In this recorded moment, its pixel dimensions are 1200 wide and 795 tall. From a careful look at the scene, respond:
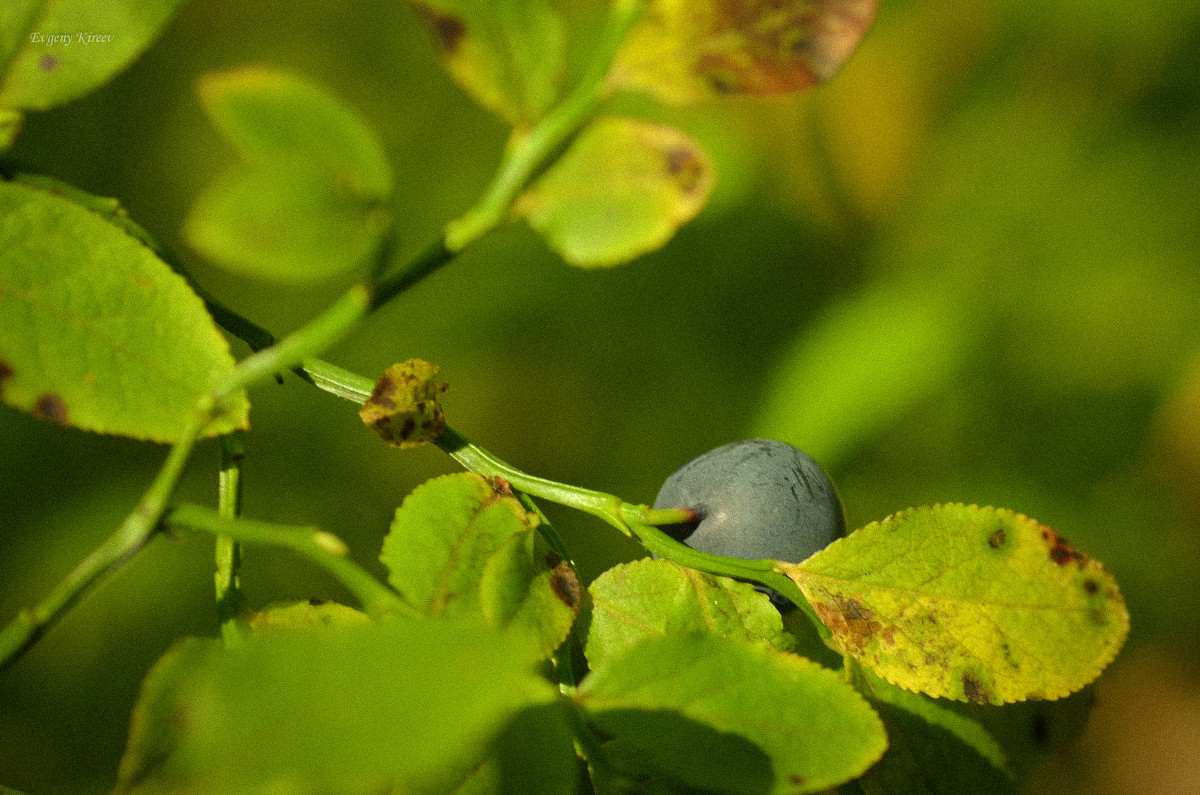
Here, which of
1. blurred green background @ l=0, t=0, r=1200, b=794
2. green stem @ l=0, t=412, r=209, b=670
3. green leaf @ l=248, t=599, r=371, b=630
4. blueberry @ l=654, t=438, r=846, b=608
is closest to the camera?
green stem @ l=0, t=412, r=209, b=670

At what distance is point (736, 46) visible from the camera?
38 centimetres

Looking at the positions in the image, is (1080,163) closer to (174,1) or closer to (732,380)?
(732,380)

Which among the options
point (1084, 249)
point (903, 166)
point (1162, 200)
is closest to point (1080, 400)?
point (1084, 249)

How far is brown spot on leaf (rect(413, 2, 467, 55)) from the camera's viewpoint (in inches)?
14.7

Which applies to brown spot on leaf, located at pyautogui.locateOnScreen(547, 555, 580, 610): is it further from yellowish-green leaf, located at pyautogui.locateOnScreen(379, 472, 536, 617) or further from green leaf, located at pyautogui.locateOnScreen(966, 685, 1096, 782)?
green leaf, located at pyautogui.locateOnScreen(966, 685, 1096, 782)

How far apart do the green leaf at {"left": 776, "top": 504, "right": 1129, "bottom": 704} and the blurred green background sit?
2.98 feet

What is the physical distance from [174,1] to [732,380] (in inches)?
45.5

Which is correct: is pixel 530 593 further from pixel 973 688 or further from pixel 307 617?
pixel 973 688

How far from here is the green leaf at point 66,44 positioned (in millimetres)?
437

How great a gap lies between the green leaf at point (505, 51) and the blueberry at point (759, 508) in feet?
0.90

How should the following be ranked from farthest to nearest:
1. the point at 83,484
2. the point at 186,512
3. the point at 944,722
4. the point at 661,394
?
the point at 661,394 → the point at 83,484 → the point at 944,722 → the point at 186,512

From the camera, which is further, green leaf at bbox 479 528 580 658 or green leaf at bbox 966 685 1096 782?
green leaf at bbox 966 685 1096 782

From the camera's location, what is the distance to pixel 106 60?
17.5 inches

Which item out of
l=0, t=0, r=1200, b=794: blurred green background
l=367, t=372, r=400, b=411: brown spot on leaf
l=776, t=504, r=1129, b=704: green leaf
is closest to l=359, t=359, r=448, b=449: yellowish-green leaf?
l=367, t=372, r=400, b=411: brown spot on leaf
